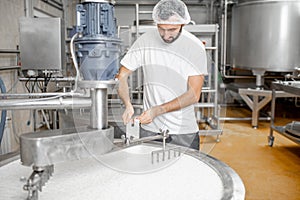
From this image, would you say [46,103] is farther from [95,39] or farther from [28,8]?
[28,8]

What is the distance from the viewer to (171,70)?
135 centimetres

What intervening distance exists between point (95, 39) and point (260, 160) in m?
2.70

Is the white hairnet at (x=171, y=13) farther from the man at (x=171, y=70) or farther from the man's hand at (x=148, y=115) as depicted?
the man's hand at (x=148, y=115)

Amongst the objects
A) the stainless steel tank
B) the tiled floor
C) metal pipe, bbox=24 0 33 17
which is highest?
metal pipe, bbox=24 0 33 17

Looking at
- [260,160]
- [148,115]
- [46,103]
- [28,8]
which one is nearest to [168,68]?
[148,115]

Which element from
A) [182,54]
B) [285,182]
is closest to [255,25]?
[285,182]

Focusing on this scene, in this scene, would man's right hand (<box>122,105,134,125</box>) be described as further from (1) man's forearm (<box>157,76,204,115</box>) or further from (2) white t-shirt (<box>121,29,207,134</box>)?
(2) white t-shirt (<box>121,29,207,134</box>)

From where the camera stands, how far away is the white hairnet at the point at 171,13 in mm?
1244

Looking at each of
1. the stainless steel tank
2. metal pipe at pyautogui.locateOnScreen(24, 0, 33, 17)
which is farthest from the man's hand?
metal pipe at pyautogui.locateOnScreen(24, 0, 33, 17)

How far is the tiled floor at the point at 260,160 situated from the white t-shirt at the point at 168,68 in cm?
43

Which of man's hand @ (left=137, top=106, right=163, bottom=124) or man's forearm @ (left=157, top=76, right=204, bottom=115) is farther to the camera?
man's forearm @ (left=157, top=76, right=204, bottom=115)

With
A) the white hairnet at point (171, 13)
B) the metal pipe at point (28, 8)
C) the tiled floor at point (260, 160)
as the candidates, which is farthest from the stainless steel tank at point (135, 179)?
the metal pipe at point (28, 8)

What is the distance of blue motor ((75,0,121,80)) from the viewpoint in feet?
2.32

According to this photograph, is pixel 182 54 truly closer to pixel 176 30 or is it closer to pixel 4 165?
pixel 176 30
